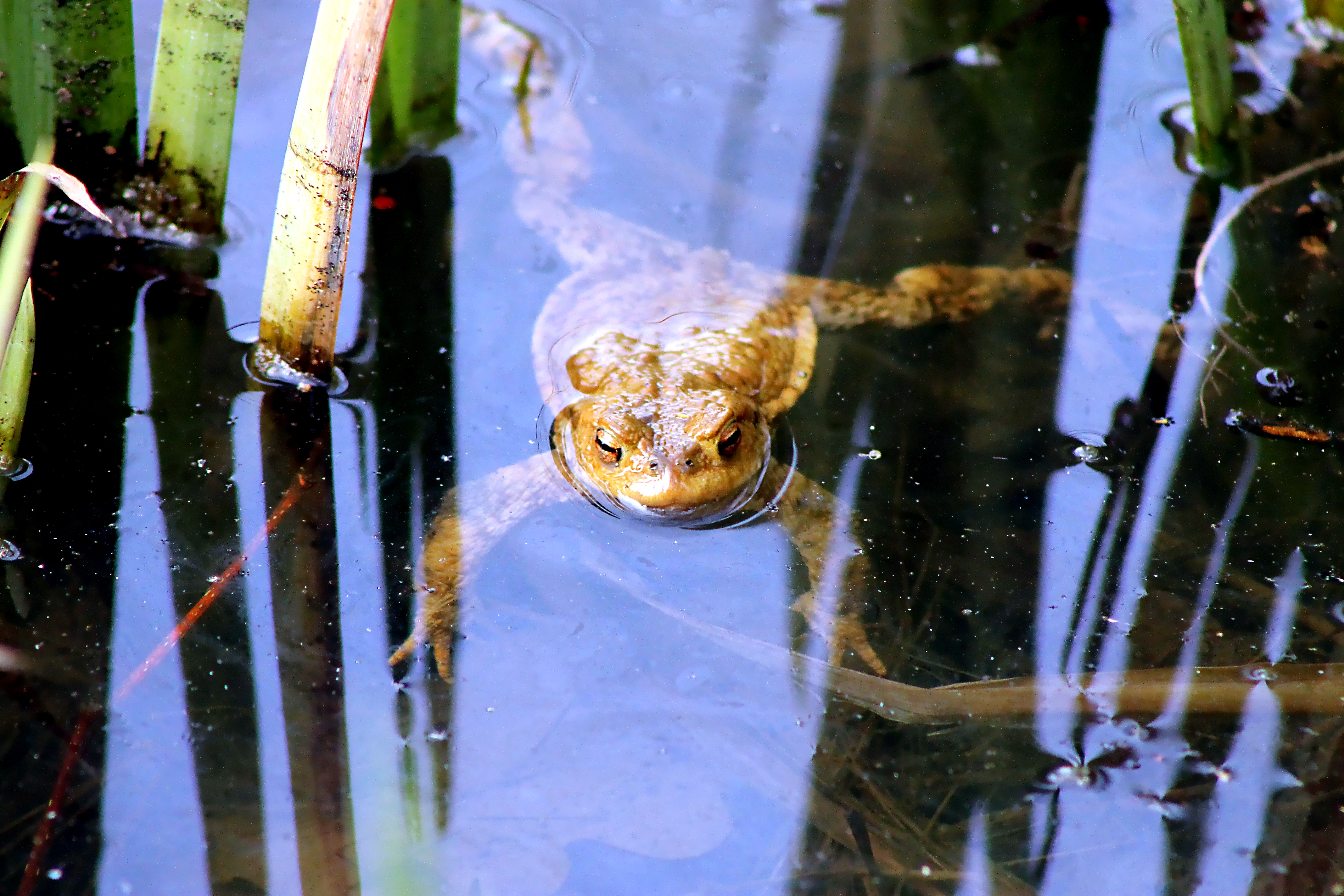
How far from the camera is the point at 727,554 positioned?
10.1 feet

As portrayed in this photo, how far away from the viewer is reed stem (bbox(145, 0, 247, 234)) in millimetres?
2883

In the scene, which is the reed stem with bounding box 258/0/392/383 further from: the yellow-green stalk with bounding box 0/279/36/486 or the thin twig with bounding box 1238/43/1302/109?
the thin twig with bounding box 1238/43/1302/109

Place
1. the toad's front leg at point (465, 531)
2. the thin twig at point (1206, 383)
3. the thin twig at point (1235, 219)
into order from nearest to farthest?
the toad's front leg at point (465, 531)
the thin twig at point (1206, 383)
the thin twig at point (1235, 219)

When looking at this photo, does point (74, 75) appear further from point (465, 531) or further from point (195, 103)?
point (465, 531)

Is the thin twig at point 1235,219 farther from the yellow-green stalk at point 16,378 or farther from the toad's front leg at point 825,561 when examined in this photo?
the yellow-green stalk at point 16,378

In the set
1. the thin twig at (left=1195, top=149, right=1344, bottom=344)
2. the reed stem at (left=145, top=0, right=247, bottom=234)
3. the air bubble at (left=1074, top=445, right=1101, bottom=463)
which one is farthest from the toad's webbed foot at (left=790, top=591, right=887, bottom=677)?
the reed stem at (left=145, top=0, right=247, bottom=234)

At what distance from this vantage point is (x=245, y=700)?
2516 mm

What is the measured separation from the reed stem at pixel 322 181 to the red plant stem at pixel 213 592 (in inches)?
18.4

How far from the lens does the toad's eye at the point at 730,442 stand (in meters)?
3.14

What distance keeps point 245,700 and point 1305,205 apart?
176 inches

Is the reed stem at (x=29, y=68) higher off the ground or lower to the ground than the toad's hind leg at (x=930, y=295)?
higher

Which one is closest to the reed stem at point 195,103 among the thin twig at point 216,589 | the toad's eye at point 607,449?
the thin twig at point 216,589

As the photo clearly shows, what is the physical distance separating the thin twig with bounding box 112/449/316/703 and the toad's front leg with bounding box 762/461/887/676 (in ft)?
4.94

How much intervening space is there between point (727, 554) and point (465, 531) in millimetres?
817
